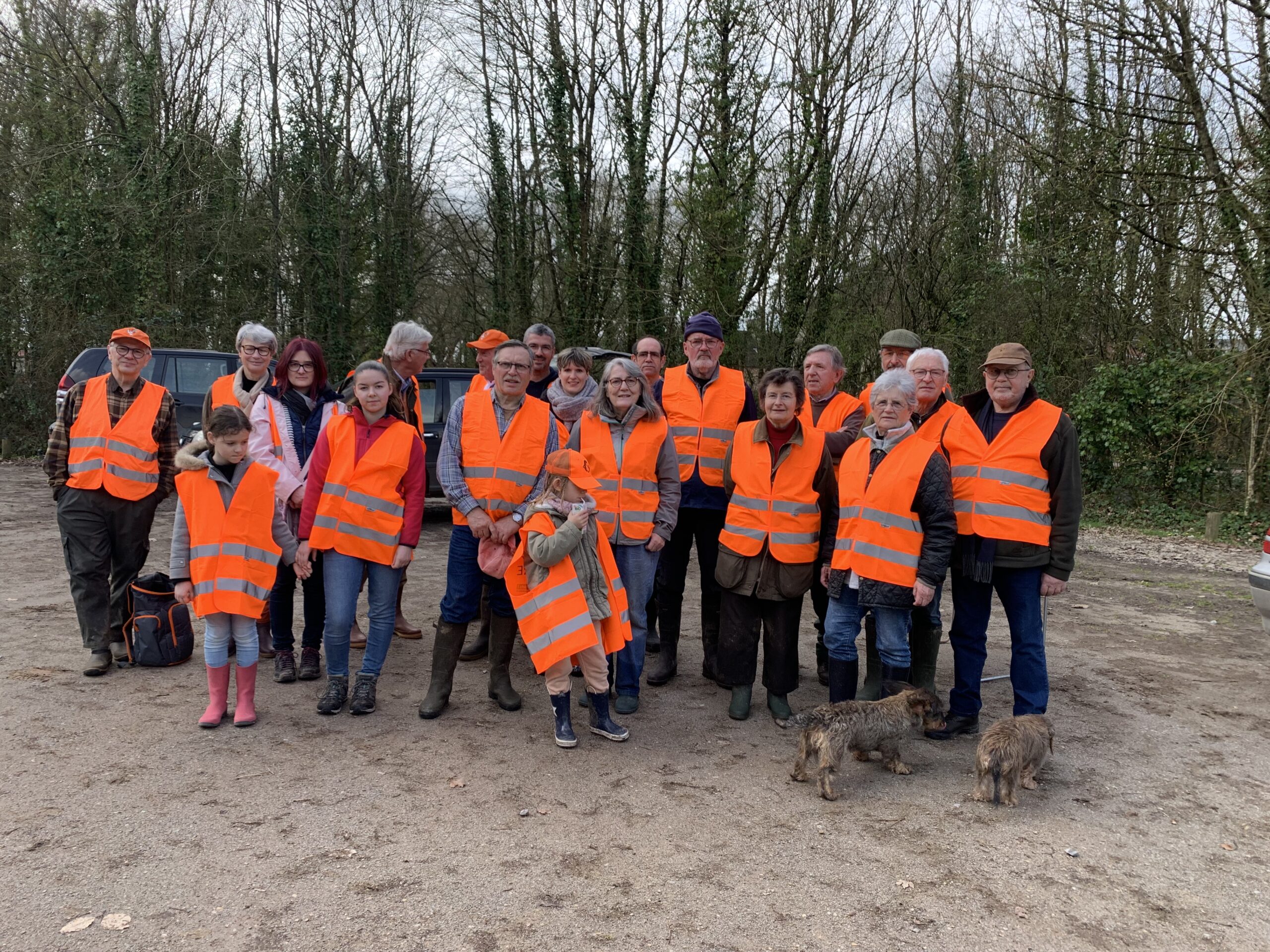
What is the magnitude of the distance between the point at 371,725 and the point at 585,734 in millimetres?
1141

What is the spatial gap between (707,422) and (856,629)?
1601 mm

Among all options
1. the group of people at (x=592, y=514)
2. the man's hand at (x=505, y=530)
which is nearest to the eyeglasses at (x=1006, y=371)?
the group of people at (x=592, y=514)

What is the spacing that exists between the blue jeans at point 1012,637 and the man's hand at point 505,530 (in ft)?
7.82

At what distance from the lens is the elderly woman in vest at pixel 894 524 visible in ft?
14.1

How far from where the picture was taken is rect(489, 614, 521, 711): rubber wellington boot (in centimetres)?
495

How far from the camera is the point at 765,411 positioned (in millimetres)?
4738

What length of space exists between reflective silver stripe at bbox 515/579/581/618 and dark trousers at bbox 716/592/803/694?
101 centimetres

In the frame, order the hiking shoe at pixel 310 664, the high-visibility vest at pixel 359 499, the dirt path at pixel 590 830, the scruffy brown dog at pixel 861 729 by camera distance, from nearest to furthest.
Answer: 1. the dirt path at pixel 590 830
2. the scruffy brown dog at pixel 861 729
3. the high-visibility vest at pixel 359 499
4. the hiking shoe at pixel 310 664

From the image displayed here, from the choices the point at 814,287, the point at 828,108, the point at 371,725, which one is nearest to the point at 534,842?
the point at 371,725

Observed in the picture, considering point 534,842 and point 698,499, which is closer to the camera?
point 534,842

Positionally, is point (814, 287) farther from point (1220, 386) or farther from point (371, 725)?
point (371, 725)

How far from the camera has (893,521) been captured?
432 cm

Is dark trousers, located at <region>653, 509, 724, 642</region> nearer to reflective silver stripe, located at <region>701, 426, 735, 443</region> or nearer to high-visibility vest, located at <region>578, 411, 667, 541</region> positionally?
reflective silver stripe, located at <region>701, 426, 735, 443</region>

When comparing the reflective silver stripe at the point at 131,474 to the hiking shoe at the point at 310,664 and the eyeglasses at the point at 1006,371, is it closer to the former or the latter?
the hiking shoe at the point at 310,664
